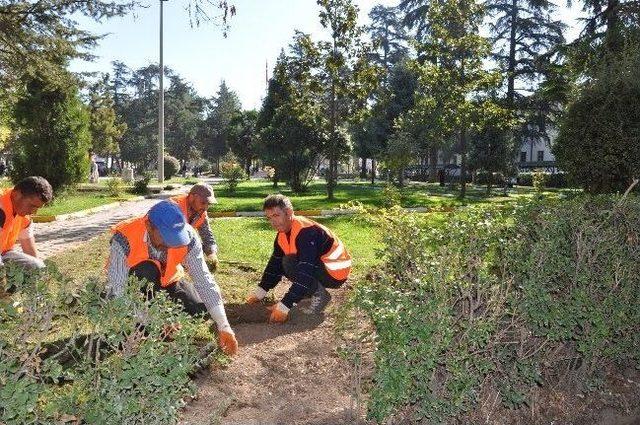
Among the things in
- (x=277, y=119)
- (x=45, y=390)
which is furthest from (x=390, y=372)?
(x=277, y=119)

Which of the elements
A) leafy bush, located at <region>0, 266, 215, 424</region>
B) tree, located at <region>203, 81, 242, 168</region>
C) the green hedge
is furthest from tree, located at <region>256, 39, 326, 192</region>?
A: tree, located at <region>203, 81, 242, 168</region>

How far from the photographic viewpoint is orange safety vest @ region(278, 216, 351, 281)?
535cm

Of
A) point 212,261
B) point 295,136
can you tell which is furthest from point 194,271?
point 295,136

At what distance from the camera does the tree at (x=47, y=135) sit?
651 inches

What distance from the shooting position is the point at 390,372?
8.91 ft

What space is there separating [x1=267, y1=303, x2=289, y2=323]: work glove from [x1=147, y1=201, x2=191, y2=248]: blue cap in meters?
1.67

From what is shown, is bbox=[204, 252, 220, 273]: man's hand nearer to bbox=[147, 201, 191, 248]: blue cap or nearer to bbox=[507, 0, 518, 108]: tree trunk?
bbox=[147, 201, 191, 248]: blue cap

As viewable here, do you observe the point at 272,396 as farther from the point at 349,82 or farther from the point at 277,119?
the point at 277,119

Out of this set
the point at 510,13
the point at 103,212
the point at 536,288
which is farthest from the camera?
the point at 510,13

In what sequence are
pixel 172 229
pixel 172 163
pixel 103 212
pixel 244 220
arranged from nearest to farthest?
pixel 172 229 → pixel 244 220 → pixel 103 212 → pixel 172 163

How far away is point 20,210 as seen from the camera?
543 centimetres

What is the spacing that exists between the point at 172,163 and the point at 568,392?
42.1 metres

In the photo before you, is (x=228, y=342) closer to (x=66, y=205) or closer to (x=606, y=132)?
(x=606, y=132)

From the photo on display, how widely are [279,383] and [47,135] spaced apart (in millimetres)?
15428
